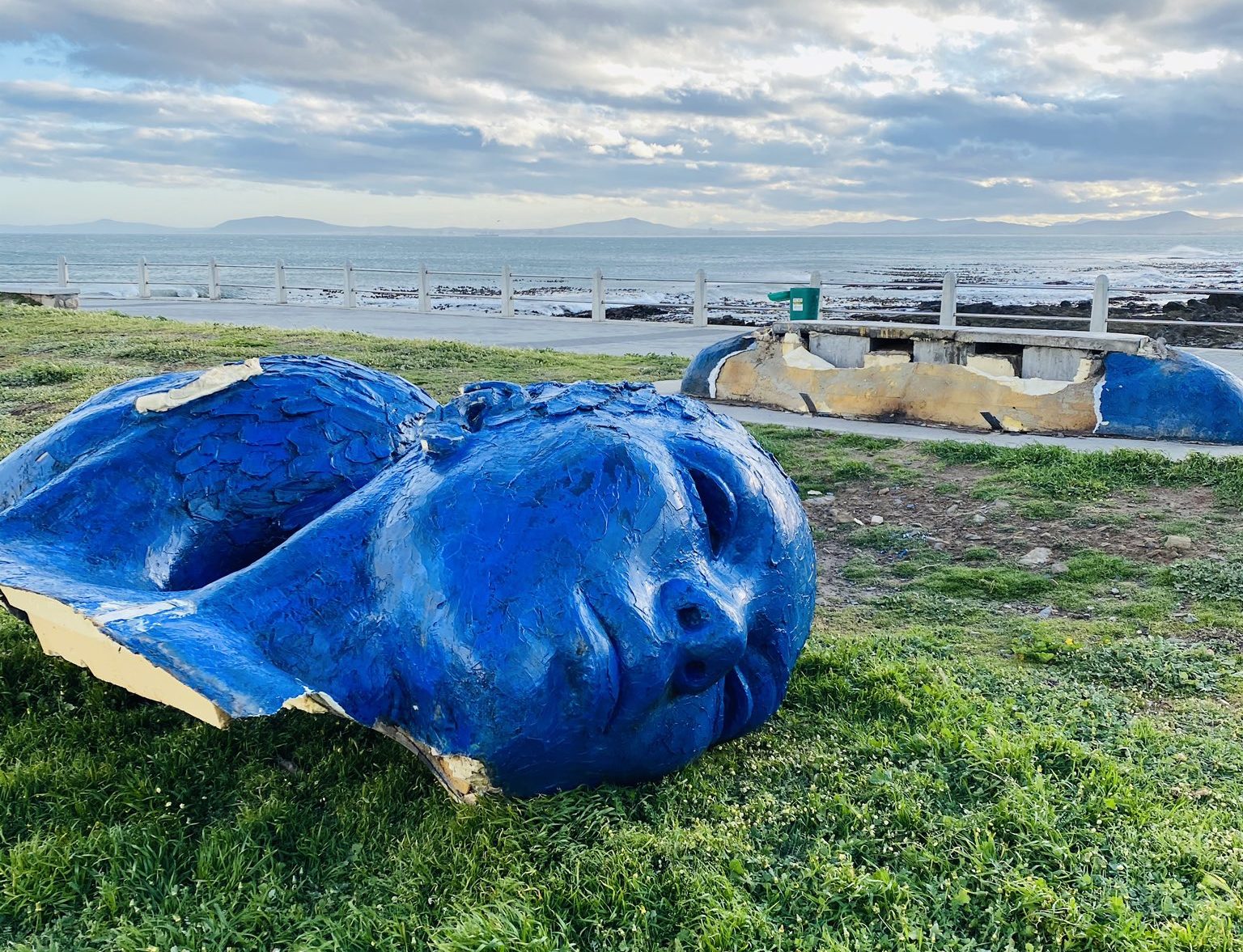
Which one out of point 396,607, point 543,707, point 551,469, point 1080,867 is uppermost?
point 551,469

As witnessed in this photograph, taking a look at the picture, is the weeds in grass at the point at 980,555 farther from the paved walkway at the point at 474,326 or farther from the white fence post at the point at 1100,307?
the white fence post at the point at 1100,307

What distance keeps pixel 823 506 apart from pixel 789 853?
13.2 feet

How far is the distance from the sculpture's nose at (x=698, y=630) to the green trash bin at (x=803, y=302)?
8302mm

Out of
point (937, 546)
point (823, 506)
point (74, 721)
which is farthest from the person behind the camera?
point (823, 506)

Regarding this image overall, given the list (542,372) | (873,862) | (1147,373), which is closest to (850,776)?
(873,862)

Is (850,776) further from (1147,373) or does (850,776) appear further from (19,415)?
(19,415)

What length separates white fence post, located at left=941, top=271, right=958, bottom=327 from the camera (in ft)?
47.9

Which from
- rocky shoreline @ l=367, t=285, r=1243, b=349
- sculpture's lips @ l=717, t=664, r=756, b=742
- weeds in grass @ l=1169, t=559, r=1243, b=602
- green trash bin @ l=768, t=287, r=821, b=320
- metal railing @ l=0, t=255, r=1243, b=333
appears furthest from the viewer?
rocky shoreline @ l=367, t=285, r=1243, b=349

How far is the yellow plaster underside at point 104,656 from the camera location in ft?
7.17

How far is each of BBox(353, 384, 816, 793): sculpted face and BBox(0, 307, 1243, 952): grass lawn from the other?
0.26m

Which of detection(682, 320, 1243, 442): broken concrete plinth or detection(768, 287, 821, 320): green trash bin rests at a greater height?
detection(768, 287, 821, 320): green trash bin

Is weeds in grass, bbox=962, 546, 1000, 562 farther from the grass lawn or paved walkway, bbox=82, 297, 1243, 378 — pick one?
paved walkway, bbox=82, 297, 1243, 378

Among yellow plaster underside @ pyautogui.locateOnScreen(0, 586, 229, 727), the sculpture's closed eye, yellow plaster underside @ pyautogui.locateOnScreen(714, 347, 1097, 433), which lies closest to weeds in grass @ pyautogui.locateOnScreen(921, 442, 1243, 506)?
yellow plaster underside @ pyautogui.locateOnScreen(714, 347, 1097, 433)

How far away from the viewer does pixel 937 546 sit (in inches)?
225
